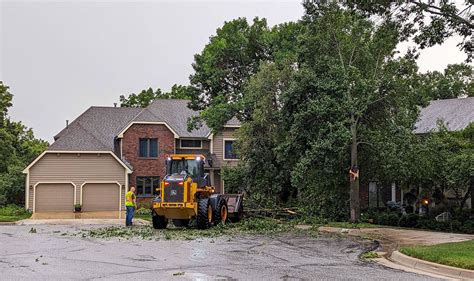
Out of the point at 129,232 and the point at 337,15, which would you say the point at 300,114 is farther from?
the point at 129,232

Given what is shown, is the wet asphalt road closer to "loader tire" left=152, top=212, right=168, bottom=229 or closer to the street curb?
the street curb

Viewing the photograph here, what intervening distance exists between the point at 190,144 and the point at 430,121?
1774 cm

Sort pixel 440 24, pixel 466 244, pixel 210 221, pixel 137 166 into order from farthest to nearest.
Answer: pixel 137 166, pixel 210 221, pixel 440 24, pixel 466 244

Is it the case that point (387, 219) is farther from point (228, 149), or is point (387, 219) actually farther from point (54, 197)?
point (54, 197)

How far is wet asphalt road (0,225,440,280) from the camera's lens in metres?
12.2

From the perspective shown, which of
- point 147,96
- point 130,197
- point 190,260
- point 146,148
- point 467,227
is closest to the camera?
point 190,260

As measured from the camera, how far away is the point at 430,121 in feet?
123

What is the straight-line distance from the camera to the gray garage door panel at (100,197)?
1588 inches

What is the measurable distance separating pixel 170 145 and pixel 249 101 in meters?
11.4

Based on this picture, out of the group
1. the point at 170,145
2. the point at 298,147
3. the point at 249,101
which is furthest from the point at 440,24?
the point at 170,145

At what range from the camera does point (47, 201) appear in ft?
130

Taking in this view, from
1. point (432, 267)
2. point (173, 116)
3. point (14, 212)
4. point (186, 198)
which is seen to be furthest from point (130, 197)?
point (173, 116)

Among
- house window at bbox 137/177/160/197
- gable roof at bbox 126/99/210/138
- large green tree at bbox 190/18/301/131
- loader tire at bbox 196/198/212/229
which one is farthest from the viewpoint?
gable roof at bbox 126/99/210/138

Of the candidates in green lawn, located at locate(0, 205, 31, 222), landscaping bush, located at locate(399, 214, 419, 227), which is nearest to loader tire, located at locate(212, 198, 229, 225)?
landscaping bush, located at locate(399, 214, 419, 227)
